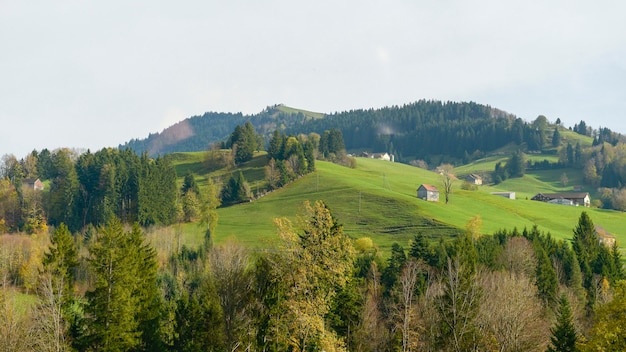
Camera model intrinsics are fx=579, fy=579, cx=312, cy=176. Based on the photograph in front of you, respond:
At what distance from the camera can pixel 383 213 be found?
130 metres

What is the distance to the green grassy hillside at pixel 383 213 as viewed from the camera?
120m

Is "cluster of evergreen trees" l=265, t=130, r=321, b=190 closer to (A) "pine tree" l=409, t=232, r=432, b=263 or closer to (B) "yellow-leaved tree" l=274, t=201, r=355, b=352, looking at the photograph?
(A) "pine tree" l=409, t=232, r=432, b=263

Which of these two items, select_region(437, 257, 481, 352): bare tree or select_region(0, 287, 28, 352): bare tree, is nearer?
select_region(0, 287, 28, 352): bare tree

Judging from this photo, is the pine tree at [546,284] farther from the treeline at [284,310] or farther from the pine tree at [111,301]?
the pine tree at [111,301]

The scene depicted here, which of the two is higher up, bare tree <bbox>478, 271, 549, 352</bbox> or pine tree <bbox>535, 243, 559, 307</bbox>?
bare tree <bbox>478, 271, 549, 352</bbox>

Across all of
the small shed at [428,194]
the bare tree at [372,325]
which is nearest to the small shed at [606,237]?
the small shed at [428,194]

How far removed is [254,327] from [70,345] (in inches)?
639

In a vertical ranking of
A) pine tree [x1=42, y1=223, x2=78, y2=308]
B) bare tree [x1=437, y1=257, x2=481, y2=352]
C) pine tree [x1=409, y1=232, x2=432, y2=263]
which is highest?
pine tree [x1=42, y1=223, x2=78, y2=308]

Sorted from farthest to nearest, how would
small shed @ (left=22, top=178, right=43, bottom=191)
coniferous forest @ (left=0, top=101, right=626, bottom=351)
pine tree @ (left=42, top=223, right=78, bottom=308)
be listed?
small shed @ (left=22, top=178, right=43, bottom=191) < pine tree @ (left=42, top=223, right=78, bottom=308) < coniferous forest @ (left=0, top=101, right=626, bottom=351)

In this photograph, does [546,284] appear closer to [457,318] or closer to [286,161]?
[457,318]

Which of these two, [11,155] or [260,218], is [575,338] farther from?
[11,155]

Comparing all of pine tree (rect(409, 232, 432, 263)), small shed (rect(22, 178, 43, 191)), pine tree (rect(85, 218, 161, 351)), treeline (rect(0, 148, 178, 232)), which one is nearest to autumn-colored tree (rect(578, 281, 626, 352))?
pine tree (rect(85, 218, 161, 351))

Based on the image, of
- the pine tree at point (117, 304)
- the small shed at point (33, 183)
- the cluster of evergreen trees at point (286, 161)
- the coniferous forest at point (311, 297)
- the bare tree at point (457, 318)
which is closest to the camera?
the coniferous forest at point (311, 297)

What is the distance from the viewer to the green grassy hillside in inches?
4712
